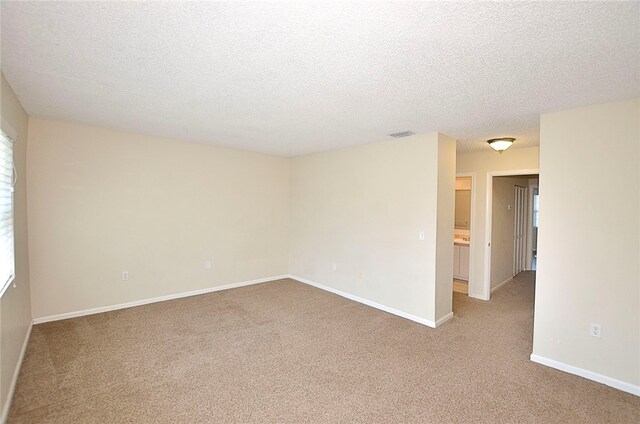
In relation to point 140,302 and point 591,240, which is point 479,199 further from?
point 140,302

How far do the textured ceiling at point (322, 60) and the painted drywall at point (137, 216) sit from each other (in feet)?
2.46

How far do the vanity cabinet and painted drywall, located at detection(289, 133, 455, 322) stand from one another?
6.69 feet

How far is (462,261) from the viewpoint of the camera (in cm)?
596

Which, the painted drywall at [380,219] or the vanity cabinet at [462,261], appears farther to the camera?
the vanity cabinet at [462,261]

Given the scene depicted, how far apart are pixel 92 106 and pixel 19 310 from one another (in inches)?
81.1

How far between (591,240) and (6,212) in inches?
200

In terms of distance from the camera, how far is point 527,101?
2646 millimetres

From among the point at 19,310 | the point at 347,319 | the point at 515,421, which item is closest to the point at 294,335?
the point at 347,319

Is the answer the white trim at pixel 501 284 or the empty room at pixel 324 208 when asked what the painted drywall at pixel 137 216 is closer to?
the empty room at pixel 324 208

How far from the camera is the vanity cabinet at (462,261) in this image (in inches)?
232

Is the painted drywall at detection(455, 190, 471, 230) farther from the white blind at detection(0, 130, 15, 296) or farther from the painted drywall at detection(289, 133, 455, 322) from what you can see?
the white blind at detection(0, 130, 15, 296)

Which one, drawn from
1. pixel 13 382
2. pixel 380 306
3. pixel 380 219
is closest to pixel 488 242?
pixel 380 219

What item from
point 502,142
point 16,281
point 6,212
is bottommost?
point 16,281

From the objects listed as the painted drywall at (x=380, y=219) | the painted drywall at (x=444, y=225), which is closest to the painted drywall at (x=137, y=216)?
the painted drywall at (x=380, y=219)
